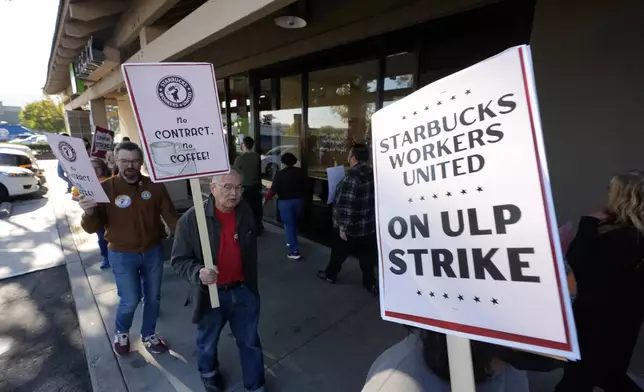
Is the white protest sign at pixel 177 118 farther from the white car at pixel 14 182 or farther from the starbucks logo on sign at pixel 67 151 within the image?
the white car at pixel 14 182

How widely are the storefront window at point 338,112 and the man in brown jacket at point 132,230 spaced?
2877 millimetres

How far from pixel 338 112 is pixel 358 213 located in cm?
213

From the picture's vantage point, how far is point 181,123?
6.23 ft

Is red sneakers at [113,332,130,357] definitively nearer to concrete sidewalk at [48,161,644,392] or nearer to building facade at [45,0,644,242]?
concrete sidewalk at [48,161,644,392]

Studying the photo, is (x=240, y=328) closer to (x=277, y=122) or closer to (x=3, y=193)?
(x=277, y=122)

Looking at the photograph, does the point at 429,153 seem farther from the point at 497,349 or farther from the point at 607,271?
the point at 607,271

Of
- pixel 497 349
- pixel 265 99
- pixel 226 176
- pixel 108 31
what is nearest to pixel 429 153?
pixel 497 349

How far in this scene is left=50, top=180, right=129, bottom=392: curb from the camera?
2.51 m

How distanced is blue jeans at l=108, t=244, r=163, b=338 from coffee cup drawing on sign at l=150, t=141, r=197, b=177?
119 centimetres

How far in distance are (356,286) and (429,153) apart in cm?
334

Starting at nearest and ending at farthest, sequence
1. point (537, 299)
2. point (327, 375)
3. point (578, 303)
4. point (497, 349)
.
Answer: point (537, 299), point (497, 349), point (578, 303), point (327, 375)

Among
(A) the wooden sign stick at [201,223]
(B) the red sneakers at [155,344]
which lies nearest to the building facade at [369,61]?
(A) the wooden sign stick at [201,223]

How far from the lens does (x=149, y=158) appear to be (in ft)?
5.86

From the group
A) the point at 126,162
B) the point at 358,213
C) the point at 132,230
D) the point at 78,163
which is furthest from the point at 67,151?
the point at 358,213
